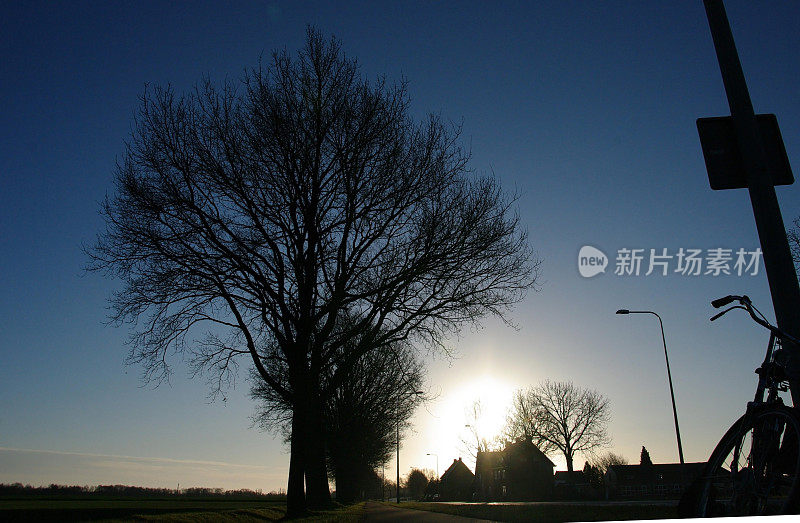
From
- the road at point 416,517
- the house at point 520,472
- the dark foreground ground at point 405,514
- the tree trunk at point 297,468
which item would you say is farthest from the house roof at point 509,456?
the tree trunk at point 297,468

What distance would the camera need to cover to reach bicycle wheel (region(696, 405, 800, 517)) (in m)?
3.22

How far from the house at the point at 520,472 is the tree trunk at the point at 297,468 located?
58974 mm

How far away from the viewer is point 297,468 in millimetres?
15078

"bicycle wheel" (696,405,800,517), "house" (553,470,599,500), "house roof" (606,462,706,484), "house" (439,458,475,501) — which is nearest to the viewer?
"bicycle wheel" (696,405,800,517)

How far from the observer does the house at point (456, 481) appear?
3981 inches

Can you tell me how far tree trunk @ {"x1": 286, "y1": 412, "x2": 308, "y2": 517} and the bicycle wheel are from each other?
12465 millimetres

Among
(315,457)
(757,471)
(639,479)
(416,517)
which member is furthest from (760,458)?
(639,479)

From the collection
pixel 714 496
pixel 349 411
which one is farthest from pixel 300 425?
pixel 349 411

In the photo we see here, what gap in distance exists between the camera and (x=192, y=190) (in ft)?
46.7

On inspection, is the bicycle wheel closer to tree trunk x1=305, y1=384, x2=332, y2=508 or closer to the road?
the road

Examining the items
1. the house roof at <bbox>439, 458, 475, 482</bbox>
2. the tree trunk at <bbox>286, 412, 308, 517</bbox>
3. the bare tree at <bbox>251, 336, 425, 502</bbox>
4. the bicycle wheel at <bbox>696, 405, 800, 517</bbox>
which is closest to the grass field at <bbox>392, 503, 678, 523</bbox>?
the bicycle wheel at <bbox>696, 405, 800, 517</bbox>

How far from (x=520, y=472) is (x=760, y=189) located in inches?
3007

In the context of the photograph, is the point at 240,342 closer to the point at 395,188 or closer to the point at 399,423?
the point at 395,188

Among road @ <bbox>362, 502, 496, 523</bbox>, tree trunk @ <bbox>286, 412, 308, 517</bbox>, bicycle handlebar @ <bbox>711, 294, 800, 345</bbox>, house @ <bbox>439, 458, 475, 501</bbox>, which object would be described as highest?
bicycle handlebar @ <bbox>711, 294, 800, 345</bbox>
